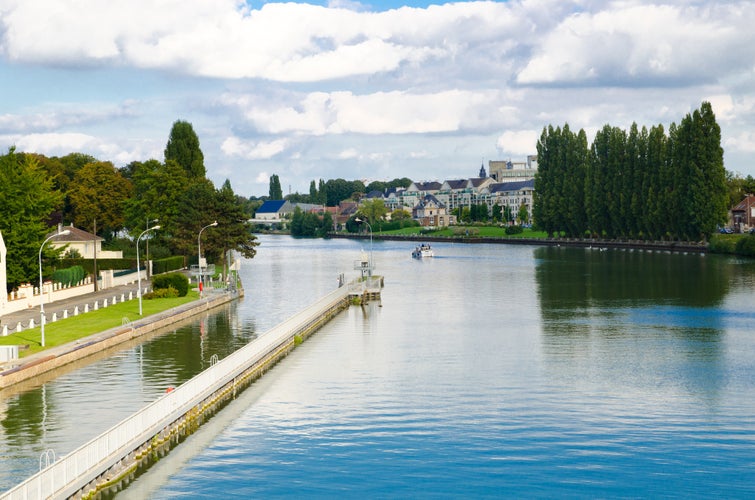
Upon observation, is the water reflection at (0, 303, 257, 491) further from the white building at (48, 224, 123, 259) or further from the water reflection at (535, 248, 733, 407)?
the white building at (48, 224, 123, 259)

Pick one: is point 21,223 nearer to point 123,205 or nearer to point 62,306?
point 62,306

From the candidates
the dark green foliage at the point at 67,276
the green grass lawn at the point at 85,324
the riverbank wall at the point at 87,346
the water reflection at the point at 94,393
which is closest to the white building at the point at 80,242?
the dark green foliage at the point at 67,276

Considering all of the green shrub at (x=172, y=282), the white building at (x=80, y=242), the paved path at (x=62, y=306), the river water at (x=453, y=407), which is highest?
the white building at (x=80, y=242)

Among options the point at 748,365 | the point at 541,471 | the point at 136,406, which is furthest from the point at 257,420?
the point at 748,365

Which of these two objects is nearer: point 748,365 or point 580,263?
point 748,365

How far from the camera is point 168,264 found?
109 m

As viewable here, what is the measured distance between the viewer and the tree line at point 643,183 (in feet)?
487

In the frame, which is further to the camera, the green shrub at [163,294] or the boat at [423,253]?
the boat at [423,253]

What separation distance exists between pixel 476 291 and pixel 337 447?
63.2 metres

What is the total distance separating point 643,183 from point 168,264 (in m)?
94.6

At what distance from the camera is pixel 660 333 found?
2434 inches

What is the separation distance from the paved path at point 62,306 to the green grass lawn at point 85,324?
1.61 metres

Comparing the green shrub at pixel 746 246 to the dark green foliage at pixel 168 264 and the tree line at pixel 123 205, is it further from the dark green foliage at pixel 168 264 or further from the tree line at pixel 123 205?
the dark green foliage at pixel 168 264

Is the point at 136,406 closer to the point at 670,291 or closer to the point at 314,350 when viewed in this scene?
the point at 314,350
